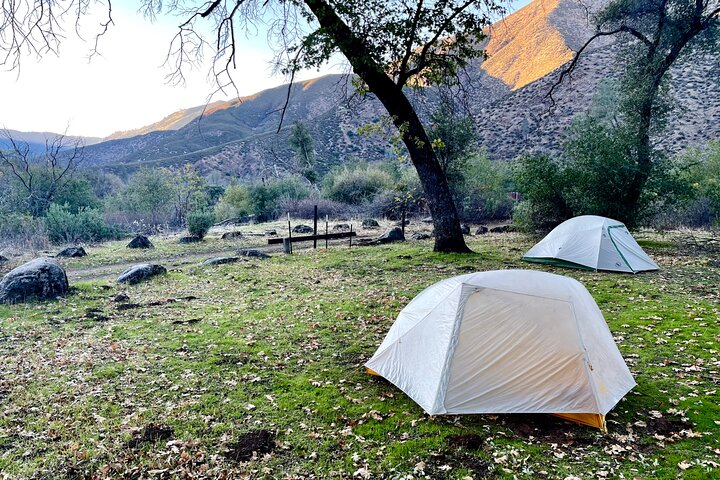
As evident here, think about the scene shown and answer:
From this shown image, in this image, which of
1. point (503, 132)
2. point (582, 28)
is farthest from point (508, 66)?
point (503, 132)

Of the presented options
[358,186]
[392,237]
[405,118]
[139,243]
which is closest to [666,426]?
[405,118]

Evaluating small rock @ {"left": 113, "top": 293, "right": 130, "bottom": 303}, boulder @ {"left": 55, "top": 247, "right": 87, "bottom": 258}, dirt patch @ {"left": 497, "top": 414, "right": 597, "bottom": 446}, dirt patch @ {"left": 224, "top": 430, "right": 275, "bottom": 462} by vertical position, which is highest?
boulder @ {"left": 55, "top": 247, "right": 87, "bottom": 258}

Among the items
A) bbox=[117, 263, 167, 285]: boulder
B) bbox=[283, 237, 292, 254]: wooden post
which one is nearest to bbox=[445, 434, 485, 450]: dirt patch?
bbox=[117, 263, 167, 285]: boulder

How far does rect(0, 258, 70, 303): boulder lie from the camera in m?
9.51

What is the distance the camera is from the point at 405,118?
13.2 m

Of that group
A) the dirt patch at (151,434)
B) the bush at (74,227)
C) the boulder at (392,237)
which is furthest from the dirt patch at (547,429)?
the bush at (74,227)

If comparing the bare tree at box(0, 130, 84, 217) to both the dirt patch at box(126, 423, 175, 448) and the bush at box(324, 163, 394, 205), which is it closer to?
the bush at box(324, 163, 394, 205)

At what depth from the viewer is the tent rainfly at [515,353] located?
4691mm

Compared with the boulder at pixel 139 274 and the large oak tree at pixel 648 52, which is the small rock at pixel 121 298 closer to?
the boulder at pixel 139 274

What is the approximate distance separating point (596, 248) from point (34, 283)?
1377cm

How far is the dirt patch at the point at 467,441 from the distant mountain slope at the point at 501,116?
22.5 meters

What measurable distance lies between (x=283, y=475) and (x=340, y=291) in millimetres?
6742

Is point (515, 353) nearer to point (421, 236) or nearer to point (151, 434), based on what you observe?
point (151, 434)

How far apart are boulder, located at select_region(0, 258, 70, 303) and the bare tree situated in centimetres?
1288
